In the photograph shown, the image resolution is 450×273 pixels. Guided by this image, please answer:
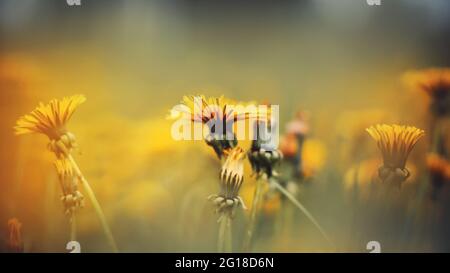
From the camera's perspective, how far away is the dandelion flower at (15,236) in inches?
126

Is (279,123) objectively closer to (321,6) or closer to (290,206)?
(290,206)

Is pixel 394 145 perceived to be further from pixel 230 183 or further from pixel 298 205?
pixel 230 183

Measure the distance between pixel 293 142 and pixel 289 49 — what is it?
0.45m

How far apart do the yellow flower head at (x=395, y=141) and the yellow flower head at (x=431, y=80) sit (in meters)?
0.20

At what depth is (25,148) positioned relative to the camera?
10.5 feet

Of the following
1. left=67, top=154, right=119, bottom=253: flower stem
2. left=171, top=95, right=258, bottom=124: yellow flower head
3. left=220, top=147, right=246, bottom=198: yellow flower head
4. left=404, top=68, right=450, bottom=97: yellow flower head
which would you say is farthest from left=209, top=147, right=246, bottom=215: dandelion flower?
left=404, top=68, right=450, bottom=97: yellow flower head

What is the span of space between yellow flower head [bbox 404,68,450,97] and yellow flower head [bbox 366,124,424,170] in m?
0.20

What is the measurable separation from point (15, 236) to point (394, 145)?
188 cm

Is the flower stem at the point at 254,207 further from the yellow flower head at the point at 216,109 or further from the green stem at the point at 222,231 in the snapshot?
the yellow flower head at the point at 216,109

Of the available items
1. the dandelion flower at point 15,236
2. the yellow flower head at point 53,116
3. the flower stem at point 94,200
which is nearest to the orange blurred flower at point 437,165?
the flower stem at point 94,200

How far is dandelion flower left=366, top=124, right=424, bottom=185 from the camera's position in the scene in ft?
10.4

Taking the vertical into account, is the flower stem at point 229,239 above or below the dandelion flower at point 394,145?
below
